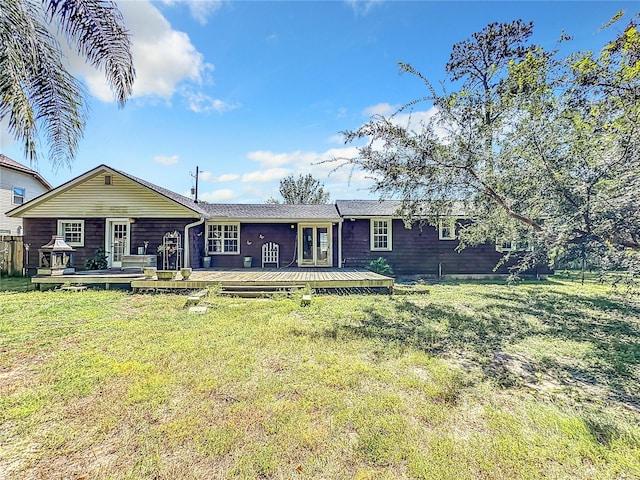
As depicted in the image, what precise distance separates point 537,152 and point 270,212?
10.7 metres

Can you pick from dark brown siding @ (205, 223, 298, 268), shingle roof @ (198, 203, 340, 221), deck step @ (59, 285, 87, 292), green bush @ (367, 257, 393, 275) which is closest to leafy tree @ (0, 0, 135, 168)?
deck step @ (59, 285, 87, 292)

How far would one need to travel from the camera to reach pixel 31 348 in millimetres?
4414

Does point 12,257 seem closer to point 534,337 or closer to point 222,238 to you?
point 222,238

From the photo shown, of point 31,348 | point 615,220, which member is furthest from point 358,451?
point 615,220

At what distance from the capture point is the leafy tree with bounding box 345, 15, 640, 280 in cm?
475

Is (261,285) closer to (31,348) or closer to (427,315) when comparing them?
(427,315)

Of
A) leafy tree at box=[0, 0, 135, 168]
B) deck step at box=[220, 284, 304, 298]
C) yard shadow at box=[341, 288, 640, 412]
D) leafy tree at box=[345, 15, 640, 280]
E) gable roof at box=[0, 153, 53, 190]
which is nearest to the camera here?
leafy tree at box=[0, 0, 135, 168]

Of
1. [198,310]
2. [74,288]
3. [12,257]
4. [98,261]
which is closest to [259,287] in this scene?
[198,310]

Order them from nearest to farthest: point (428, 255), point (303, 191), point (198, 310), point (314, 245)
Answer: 1. point (198, 310)
2. point (428, 255)
3. point (314, 245)
4. point (303, 191)

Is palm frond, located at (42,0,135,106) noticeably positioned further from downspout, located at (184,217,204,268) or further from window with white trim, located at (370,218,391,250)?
window with white trim, located at (370,218,391,250)

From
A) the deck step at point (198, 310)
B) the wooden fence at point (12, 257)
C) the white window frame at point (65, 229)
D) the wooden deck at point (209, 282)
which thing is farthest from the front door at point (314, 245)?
the wooden fence at point (12, 257)

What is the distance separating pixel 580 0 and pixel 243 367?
9961 millimetres

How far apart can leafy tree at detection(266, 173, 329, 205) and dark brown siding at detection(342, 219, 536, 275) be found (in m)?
23.1

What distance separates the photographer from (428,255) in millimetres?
13477
